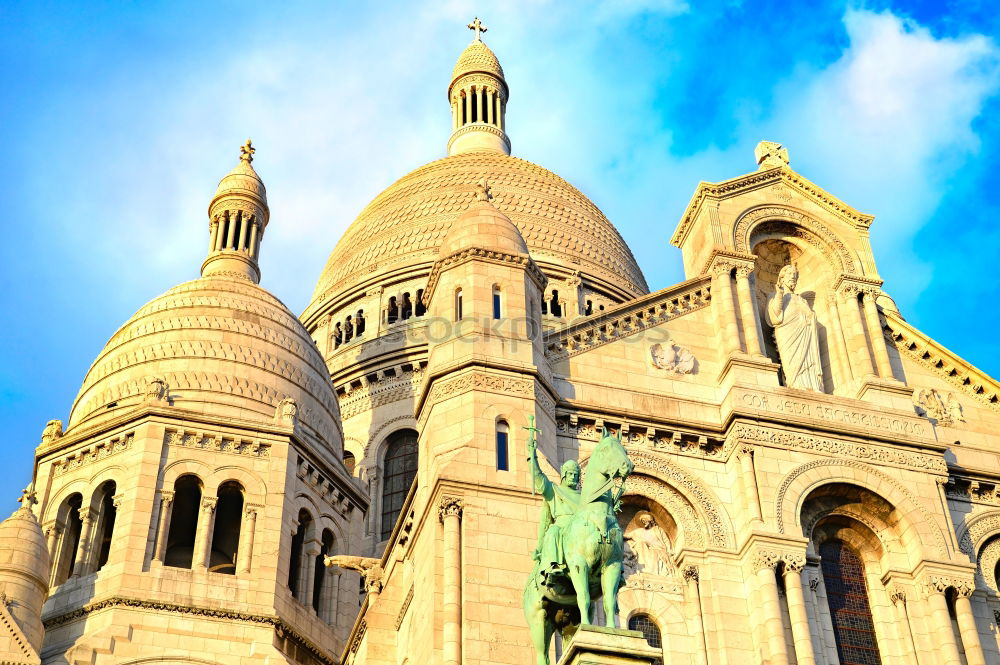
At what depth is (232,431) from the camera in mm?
34812

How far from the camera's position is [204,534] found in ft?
109

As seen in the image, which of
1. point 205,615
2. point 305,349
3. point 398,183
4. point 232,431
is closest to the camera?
point 205,615

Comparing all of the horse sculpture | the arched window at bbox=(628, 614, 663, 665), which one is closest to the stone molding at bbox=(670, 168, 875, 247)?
the arched window at bbox=(628, 614, 663, 665)

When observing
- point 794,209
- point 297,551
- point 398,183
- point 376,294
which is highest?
point 398,183

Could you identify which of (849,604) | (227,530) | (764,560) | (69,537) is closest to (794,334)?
(849,604)

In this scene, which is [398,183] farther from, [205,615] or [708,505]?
[708,505]

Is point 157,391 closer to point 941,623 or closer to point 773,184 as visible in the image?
point 773,184

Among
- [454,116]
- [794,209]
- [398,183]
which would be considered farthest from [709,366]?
[454,116]

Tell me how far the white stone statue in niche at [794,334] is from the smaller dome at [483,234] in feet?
18.6

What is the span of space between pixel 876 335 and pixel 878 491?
4407 millimetres

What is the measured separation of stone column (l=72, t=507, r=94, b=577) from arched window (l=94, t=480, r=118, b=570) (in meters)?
0.20

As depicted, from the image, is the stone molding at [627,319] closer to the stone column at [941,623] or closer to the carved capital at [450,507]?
the carved capital at [450,507]

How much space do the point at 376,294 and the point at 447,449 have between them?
75.6 feet

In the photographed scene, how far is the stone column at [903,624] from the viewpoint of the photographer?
82.0 feet
